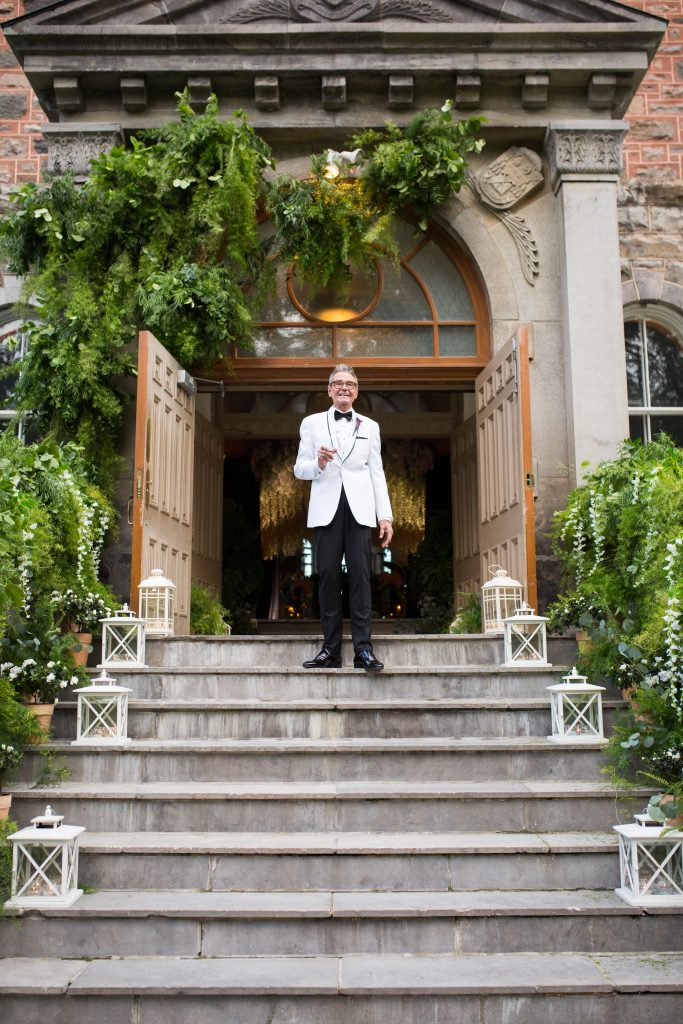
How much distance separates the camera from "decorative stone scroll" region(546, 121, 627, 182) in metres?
7.04

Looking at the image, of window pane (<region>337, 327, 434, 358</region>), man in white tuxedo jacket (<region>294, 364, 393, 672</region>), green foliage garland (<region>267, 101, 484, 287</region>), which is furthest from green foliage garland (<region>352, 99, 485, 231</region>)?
man in white tuxedo jacket (<region>294, 364, 393, 672</region>)

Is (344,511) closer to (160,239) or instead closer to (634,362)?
(160,239)

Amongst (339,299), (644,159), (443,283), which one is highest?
(644,159)

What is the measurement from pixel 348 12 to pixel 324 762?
5.37 metres

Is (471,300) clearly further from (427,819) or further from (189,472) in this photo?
(427,819)

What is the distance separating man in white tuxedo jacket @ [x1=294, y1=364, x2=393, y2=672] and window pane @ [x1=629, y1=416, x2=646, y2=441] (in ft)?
12.6

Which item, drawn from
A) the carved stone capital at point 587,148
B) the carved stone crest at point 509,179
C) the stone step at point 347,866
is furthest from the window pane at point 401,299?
the stone step at point 347,866

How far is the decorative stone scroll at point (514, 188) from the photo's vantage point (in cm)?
717

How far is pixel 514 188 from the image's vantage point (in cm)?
721

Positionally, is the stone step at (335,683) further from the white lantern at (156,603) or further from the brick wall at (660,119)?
the brick wall at (660,119)

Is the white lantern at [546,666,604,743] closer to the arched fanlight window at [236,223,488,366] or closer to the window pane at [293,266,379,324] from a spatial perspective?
the arched fanlight window at [236,223,488,366]

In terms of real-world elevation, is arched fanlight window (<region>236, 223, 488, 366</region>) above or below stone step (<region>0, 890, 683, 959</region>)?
above

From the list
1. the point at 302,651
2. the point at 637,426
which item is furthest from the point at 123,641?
the point at 637,426

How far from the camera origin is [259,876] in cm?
364
